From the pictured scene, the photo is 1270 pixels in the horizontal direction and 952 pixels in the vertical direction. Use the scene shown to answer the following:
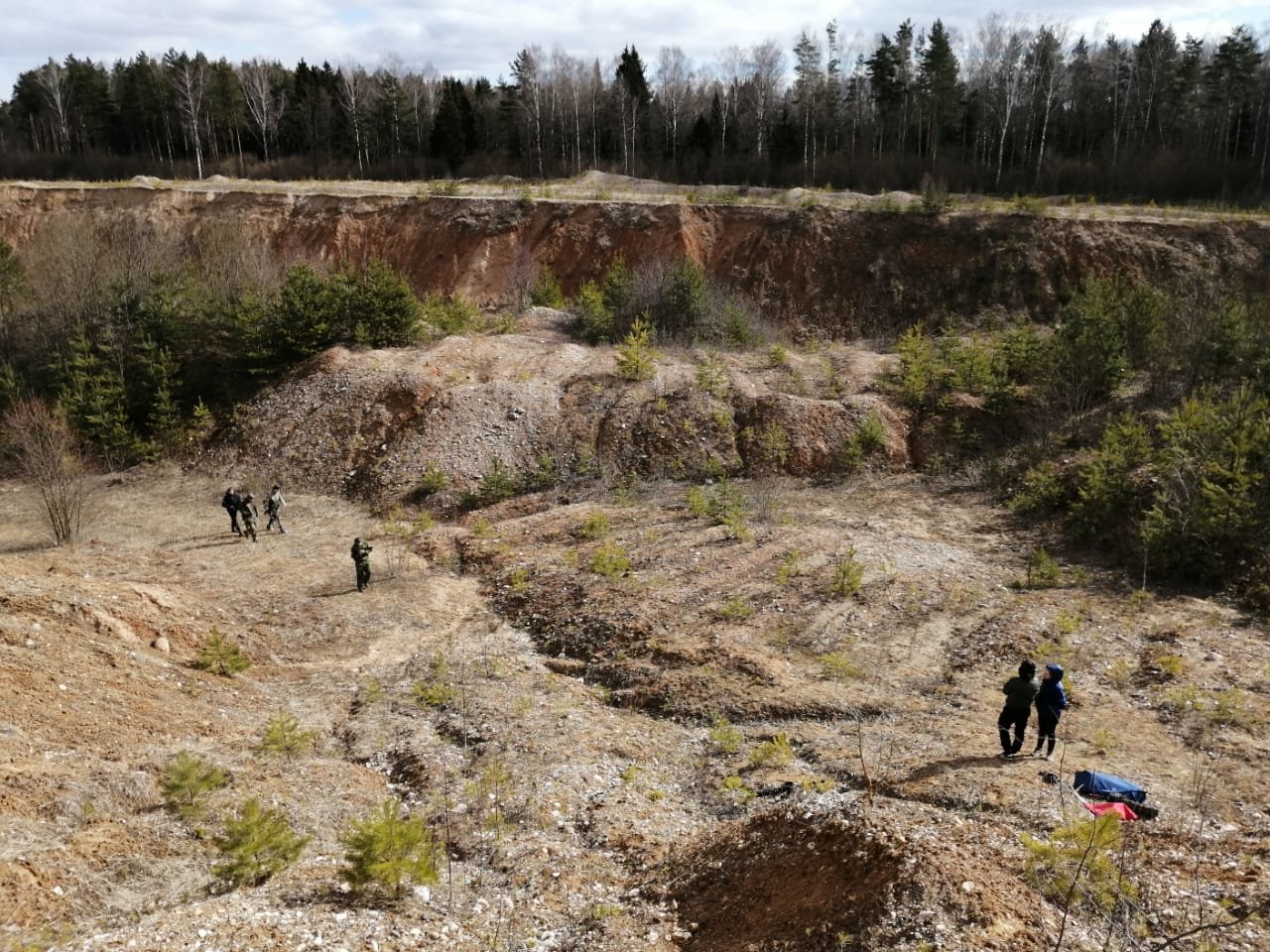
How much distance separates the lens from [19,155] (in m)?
49.9

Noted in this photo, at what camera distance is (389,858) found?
6.00 metres

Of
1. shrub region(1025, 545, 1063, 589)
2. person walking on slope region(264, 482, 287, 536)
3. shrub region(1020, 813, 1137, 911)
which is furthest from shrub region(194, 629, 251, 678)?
shrub region(1025, 545, 1063, 589)

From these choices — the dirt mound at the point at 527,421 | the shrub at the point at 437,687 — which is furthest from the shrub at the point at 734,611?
the dirt mound at the point at 527,421

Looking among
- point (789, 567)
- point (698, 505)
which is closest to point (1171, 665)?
point (789, 567)

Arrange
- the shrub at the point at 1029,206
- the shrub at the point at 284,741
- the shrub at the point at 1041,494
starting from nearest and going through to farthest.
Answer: the shrub at the point at 284,741
the shrub at the point at 1041,494
the shrub at the point at 1029,206

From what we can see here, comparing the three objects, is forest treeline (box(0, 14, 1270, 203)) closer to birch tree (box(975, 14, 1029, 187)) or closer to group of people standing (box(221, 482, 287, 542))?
birch tree (box(975, 14, 1029, 187))

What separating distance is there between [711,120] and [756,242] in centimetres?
2408

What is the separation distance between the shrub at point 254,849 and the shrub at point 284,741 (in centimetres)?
259

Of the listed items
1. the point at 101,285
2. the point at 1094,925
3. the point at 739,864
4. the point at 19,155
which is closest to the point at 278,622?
the point at 739,864

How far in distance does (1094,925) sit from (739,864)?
2.51 m

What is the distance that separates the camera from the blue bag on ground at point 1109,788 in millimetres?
7715

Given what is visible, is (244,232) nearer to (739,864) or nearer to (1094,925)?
(739,864)

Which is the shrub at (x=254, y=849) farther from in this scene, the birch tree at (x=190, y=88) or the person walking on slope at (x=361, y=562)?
the birch tree at (x=190, y=88)

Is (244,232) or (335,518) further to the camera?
(244,232)
